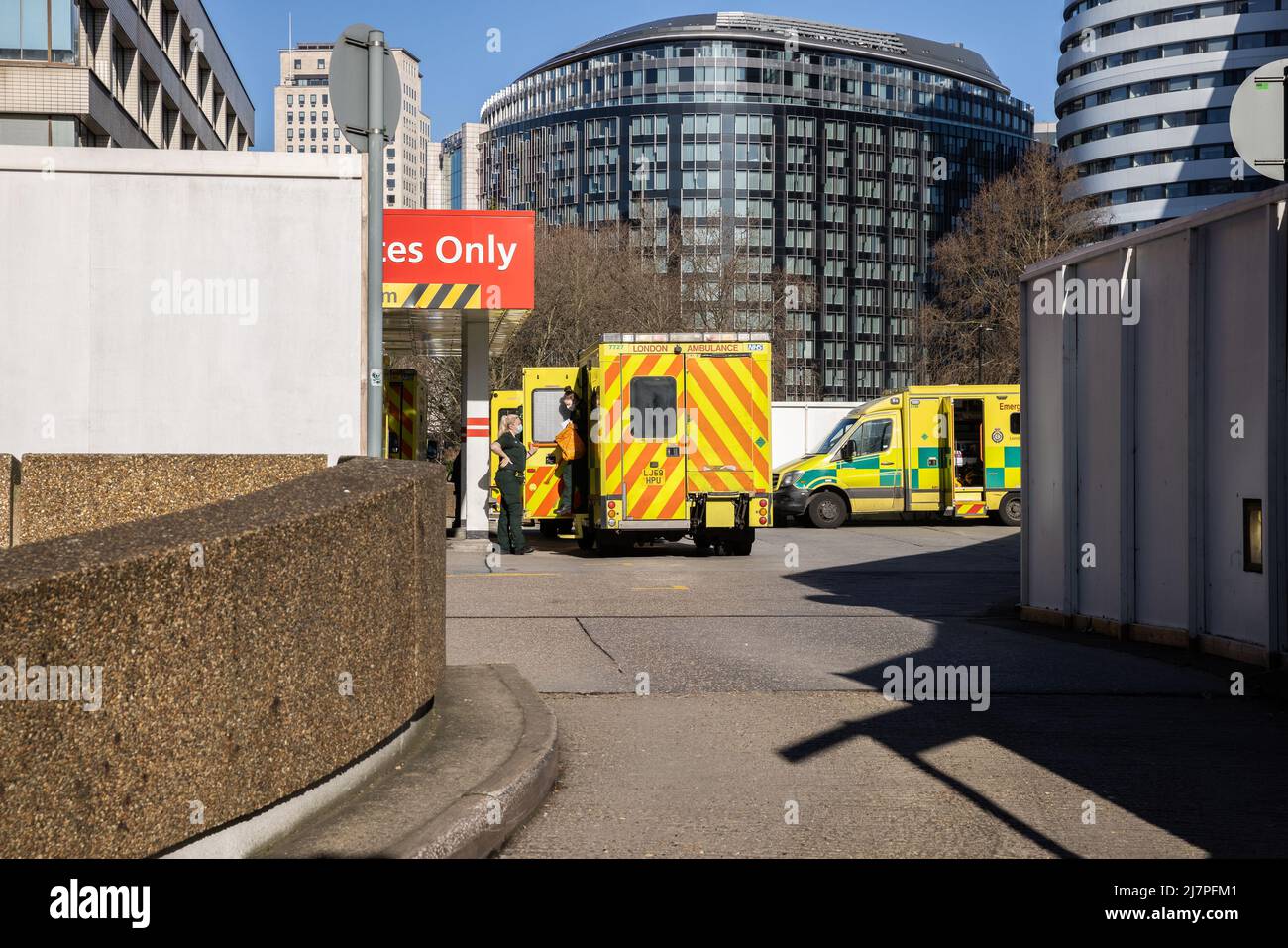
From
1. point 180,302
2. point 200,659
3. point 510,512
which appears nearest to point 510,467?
point 510,512

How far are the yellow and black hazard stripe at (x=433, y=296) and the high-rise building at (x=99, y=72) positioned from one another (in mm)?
15721

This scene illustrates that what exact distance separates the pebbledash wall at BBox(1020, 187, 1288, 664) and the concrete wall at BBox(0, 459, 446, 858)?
5598mm

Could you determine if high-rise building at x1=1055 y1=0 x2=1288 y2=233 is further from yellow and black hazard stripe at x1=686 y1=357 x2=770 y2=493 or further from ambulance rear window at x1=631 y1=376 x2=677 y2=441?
ambulance rear window at x1=631 y1=376 x2=677 y2=441

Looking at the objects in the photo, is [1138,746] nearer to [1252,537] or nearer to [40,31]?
[1252,537]

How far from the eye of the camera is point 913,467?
28.8 metres

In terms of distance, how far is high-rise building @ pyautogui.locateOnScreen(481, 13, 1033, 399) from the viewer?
119125 millimetres

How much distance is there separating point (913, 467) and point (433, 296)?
1315 cm

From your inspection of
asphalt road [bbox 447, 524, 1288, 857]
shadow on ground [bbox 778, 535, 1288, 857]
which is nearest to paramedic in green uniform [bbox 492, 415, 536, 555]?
asphalt road [bbox 447, 524, 1288, 857]

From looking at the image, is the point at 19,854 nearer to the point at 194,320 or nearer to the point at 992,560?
the point at 194,320

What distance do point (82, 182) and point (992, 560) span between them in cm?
1414

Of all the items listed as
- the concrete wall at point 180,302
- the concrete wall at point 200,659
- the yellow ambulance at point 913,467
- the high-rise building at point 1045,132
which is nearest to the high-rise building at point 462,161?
the high-rise building at point 1045,132

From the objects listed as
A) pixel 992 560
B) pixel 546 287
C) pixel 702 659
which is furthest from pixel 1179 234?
pixel 546 287

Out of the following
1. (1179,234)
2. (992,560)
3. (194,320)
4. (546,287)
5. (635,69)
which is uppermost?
(635,69)

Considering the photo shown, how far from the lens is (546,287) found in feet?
170
